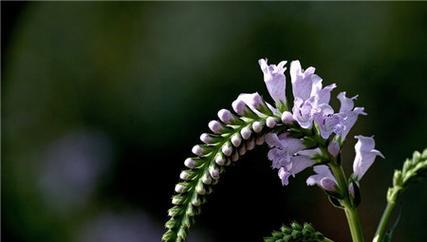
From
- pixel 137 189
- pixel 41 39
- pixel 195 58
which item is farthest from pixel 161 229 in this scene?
pixel 41 39

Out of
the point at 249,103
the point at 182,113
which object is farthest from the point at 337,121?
the point at 182,113

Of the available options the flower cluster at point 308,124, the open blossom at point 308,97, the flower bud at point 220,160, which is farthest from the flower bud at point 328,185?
the flower bud at point 220,160

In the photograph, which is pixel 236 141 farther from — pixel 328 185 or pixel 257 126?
pixel 328 185

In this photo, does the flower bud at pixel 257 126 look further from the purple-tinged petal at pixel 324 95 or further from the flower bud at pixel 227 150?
the purple-tinged petal at pixel 324 95

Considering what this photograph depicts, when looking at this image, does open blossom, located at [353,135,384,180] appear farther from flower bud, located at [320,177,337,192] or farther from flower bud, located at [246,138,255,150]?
flower bud, located at [246,138,255,150]

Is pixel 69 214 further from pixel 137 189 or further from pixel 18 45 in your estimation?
pixel 18 45

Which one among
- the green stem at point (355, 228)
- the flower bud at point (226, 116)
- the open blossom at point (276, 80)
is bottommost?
the green stem at point (355, 228)

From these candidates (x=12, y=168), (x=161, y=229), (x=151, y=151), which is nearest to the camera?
(x=161, y=229)
